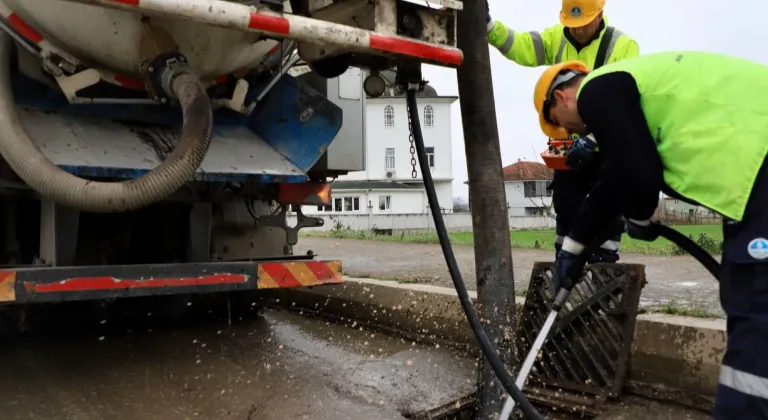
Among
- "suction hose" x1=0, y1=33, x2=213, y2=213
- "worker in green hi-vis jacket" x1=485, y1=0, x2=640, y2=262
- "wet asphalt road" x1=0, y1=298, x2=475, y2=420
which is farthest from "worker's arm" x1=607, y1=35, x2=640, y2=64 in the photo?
"suction hose" x1=0, y1=33, x2=213, y2=213

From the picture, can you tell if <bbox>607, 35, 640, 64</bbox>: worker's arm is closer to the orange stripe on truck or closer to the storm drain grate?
the storm drain grate

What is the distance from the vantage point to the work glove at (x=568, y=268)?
8.23 ft

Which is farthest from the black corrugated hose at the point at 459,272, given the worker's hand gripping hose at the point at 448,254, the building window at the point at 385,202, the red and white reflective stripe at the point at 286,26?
the building window at the point at 385,202

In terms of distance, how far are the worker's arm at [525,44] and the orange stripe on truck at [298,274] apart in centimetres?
162

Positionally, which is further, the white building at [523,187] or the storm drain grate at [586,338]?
the white building at [523,187]

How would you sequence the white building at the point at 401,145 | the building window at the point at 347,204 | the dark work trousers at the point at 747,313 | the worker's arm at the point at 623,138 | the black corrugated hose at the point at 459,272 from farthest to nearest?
1. the white building at the point at 401,145
2. the building window at the point at 347,204
3. the black corrugated hose at the point at 459,272
4. the worker's arm at the point at 623,138
5. the dark work trousers at the point at 747,313

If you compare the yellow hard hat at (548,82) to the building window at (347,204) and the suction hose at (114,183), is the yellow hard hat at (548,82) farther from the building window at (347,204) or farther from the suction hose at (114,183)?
the building window at (347,204)

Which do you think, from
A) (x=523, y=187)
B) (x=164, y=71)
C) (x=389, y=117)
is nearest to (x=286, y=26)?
(x=164, y=71)

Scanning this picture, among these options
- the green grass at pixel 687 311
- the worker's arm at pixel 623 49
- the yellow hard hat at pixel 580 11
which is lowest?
the green grass at pixel 687 311

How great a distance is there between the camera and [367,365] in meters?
3.79

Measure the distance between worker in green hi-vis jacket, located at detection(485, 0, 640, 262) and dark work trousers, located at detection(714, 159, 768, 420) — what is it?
1.72m

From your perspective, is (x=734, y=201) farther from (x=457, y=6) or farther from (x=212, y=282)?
(x=212, y=282)

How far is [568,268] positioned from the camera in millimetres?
2535

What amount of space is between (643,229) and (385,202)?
115 ft
